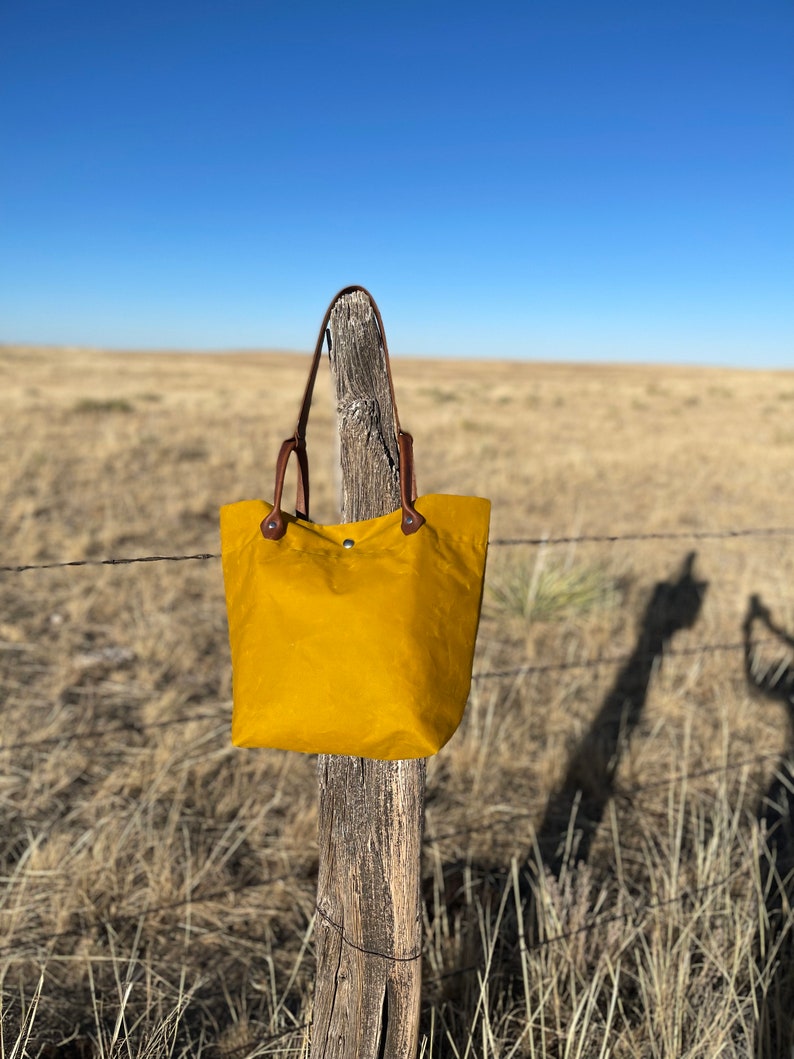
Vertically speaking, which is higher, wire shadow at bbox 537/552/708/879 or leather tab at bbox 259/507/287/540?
leather tab at bbox 259/507/287/540

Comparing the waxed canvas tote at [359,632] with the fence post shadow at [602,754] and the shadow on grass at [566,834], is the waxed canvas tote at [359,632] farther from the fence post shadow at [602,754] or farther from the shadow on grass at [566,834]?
the fence post shadow at [602,754]

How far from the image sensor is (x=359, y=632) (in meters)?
1.09

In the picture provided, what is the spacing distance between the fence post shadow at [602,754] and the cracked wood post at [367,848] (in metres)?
0.81

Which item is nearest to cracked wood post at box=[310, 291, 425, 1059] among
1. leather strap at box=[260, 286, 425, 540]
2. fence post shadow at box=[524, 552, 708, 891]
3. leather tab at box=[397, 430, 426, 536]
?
leather strap at box=[260, 286, 425, 540]

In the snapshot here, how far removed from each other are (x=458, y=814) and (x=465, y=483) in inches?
292

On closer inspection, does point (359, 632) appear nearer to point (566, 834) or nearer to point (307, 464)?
point (307, 464)

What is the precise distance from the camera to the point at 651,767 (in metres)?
3.37

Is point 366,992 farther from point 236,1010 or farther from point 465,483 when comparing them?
point 465,483

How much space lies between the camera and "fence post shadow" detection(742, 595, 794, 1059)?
70.3 inches

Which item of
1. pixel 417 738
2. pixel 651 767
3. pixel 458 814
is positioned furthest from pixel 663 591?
pixel 417 738

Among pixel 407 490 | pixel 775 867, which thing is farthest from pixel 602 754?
pixel 407 490

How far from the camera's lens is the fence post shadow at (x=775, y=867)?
1.79m

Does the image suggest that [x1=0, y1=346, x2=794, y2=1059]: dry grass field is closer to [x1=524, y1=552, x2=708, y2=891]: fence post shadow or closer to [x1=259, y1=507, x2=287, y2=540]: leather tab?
[x1=524, y1=552, x2=708, y2=891]: fence post shadow

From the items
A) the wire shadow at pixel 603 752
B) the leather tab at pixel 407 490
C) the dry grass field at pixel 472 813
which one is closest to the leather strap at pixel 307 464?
the leather tab at pixel 407 490
